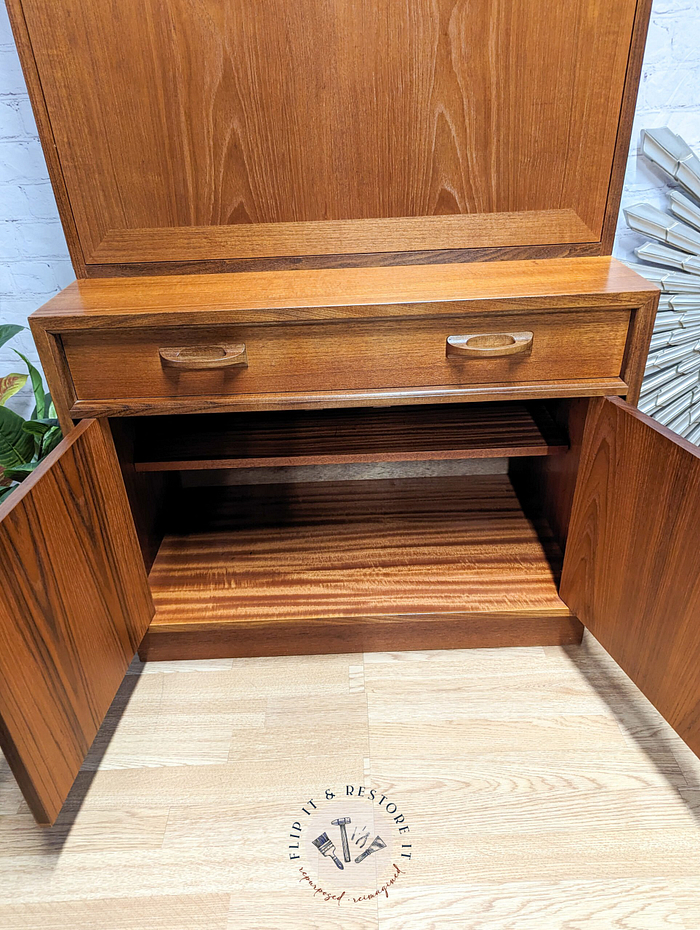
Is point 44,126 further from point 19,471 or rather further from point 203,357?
point 19,471

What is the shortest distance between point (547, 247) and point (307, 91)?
0.48 metres

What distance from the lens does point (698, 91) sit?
1227 millimetres

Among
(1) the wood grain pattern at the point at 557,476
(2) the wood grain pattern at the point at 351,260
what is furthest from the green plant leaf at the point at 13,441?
(1) the wood grain pattern at the point at 557,476

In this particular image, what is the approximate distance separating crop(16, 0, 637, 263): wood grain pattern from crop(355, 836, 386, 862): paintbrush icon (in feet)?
3.09

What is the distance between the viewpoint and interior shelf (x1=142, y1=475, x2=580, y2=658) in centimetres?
117

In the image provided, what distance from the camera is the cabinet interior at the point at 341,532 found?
44.9 inches

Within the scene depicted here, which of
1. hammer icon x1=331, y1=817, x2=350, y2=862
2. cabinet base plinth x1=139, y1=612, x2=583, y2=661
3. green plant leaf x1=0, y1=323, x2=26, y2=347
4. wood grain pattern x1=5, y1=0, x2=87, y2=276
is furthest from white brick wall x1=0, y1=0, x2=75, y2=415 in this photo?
hammer icon x1=331, y1=817, x2=350, y2=862

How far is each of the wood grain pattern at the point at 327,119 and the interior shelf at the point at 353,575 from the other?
1.99 feet

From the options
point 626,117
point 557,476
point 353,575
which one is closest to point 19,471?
point 353,575

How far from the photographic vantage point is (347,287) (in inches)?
38.7

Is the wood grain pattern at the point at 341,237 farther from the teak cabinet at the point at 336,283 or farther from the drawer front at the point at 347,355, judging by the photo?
the drawer front at the point at 347,355

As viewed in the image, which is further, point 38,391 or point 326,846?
point 38,391

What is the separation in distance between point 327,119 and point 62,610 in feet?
2.79

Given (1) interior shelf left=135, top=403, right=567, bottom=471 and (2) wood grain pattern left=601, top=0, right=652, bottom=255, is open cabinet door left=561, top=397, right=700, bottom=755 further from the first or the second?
(2) wood grain pattern left=601, top=0, right=652, bottom=255
